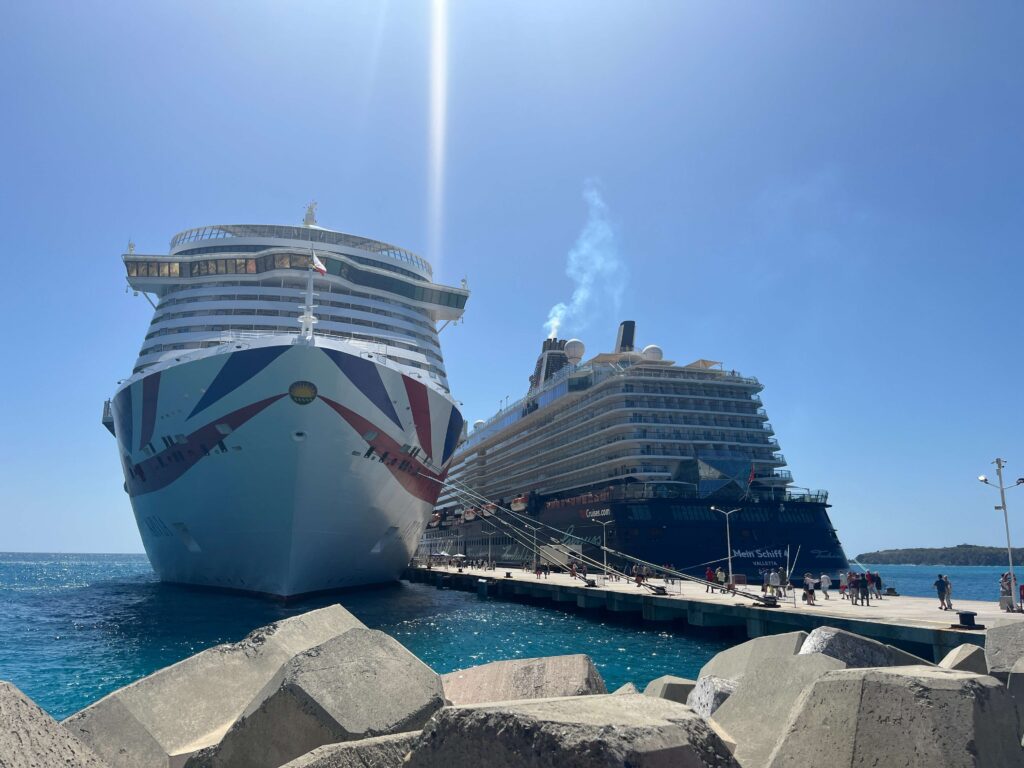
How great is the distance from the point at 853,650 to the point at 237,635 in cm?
1839

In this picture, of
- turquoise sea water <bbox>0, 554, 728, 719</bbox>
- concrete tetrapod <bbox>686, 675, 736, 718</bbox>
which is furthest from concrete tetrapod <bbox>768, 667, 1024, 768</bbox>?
turquoise sea water <bbox>0, 554, 728, 719</bbox>

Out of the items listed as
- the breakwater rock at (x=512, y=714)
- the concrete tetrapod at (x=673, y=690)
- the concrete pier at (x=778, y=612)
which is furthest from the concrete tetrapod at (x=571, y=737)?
the concrete pier at (x=778, y=612)

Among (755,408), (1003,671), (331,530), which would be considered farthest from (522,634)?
(755,408)

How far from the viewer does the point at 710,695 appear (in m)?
7.92

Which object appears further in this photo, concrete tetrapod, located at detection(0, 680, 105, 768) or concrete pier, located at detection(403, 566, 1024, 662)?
concrete pier, located at detection(403, 566, 1024, 662)

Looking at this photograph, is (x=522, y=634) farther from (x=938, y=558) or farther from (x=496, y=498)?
(x=938, y=558)

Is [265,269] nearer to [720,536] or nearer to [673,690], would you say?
[673,690]

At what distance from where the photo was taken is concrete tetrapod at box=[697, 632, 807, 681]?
28.5 ft

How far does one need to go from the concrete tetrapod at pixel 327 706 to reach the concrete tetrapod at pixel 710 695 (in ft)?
11.6

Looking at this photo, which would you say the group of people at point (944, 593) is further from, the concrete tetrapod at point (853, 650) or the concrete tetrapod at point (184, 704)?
the concrete tetrapod at point (184, 704)

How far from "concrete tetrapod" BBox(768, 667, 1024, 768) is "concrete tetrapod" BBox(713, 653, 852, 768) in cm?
143

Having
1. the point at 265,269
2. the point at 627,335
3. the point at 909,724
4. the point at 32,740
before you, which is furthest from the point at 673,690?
the point at 627,335

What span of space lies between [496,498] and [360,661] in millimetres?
67846

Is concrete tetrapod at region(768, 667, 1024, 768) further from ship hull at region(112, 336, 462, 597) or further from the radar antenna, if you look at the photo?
the radar antenna
